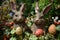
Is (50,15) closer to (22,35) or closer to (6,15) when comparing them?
(22,35)

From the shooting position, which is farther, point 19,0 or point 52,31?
point 19,0

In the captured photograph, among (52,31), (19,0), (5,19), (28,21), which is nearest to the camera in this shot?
(52,31)

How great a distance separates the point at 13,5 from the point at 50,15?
259 millimetres

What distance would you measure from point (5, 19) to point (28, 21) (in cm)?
23

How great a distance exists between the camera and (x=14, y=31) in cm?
105

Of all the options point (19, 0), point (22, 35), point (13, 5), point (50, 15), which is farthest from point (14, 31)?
point (19, 0)

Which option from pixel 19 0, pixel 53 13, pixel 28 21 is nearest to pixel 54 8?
pixel 53 13

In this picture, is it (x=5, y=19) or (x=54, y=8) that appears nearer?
(x=54, y=8)

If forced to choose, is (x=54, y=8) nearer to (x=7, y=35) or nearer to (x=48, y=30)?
(x=48, y=30)

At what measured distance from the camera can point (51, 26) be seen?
0.99 m

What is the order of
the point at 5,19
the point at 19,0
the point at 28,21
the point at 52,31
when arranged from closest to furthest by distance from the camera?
the point at 52,31
the point at 28,21
the point at 5,19
the point at 19,0

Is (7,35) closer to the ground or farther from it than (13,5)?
closer to the ground

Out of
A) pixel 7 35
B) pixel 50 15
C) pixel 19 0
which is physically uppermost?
pixel 19 0

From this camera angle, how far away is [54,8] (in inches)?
47.1
